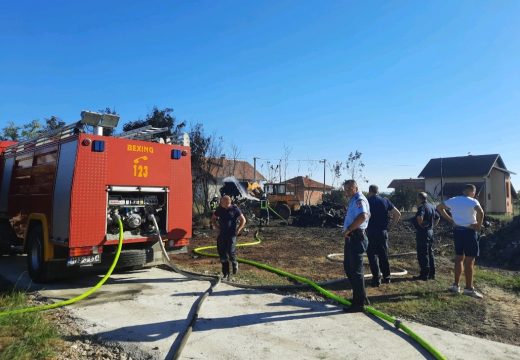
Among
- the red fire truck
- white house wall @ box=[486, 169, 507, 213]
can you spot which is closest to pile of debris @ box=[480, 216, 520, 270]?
the red fire truck

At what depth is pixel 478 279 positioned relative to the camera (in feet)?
26.9

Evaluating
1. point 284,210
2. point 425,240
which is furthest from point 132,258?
point 284,210

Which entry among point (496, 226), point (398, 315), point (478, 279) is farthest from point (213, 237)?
point (496, 226)

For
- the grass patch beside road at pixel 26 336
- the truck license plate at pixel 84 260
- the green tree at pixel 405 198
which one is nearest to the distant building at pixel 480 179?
the green tree at pixel 405 198

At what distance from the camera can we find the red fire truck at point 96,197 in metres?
6.82

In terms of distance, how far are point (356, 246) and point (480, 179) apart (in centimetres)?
3428

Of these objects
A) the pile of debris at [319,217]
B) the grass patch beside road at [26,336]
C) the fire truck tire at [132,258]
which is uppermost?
the pile of debris at [319,217]

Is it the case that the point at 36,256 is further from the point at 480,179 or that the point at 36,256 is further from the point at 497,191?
the point at 497,191

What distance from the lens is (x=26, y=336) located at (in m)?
4.60

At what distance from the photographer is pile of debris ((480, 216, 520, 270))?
10.5 metres

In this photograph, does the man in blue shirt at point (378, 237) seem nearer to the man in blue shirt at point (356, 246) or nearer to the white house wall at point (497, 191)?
the man in blue shirt at point (356, 246)

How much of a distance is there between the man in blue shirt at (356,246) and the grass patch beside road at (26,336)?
368 centimetres

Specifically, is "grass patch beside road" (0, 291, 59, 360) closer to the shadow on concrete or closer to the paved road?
the paved road

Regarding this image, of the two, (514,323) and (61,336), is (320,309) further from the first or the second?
(61,336)
